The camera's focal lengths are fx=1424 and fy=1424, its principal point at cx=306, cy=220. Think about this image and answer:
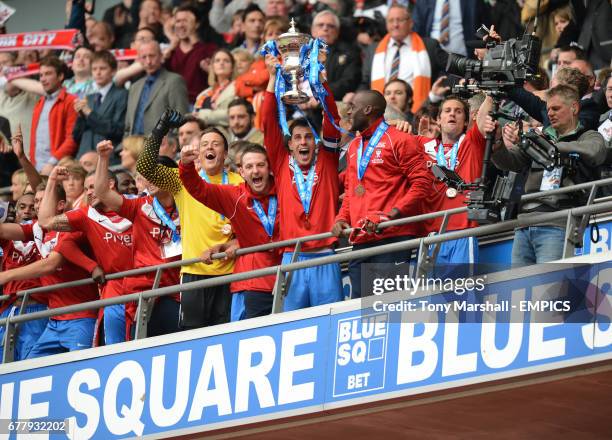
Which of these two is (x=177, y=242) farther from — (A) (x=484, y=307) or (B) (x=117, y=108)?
(B) (x=117, y=108)

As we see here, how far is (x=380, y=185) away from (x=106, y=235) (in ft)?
9.47

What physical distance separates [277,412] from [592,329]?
2531 millimetres

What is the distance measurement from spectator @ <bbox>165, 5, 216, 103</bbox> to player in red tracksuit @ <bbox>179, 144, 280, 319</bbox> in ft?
17.8

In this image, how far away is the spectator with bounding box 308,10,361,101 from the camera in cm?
1452

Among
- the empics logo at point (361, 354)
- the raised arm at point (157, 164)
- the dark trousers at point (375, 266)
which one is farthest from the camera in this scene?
the raised arm at point (157, 164)

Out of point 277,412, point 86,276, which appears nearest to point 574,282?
point 277,412

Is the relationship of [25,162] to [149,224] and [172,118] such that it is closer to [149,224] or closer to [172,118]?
[149,224]

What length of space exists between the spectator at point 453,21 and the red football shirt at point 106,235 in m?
4.31

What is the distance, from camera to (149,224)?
11688 millimetres

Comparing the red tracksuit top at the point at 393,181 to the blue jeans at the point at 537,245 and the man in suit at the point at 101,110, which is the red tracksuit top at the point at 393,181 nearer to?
the blue jeans at the point at 537,245

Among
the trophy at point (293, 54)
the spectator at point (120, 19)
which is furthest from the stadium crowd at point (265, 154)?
the spectator at point (120, 19)

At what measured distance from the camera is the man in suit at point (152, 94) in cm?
1541

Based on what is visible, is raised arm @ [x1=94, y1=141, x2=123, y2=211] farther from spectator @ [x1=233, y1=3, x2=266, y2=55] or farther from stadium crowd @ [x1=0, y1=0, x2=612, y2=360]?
spectator @ [x1=233, y1=3, x2=266, y2=55]

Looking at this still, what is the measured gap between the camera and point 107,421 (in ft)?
36.3
